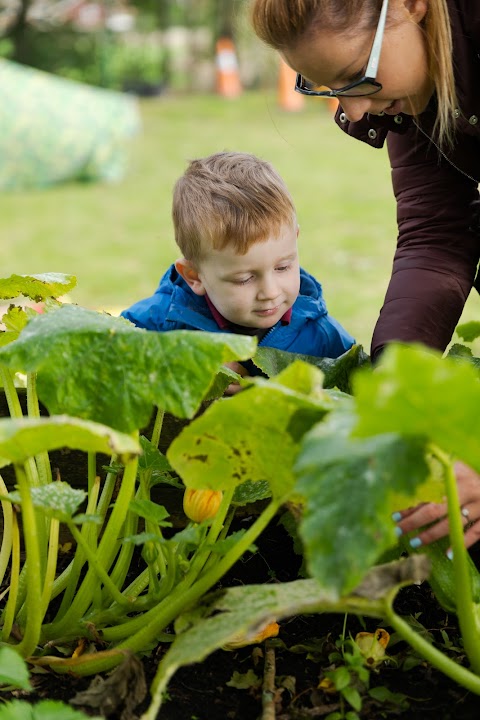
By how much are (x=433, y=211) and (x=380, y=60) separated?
1.74 feet

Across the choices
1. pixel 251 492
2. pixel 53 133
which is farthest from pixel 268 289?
pixel 53 133

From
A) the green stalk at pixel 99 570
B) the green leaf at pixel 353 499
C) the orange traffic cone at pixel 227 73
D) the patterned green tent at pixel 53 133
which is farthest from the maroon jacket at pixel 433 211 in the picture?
the orange traffic cone at pixel 227 73

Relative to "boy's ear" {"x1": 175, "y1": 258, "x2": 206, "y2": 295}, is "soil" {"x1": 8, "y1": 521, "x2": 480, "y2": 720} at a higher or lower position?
lower

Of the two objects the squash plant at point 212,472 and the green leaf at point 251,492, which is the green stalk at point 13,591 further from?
the green leaf at point 251,492

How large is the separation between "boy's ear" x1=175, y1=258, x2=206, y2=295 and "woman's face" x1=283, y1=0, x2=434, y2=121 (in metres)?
0.57

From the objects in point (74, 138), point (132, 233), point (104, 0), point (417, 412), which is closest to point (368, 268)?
point (132, 233)

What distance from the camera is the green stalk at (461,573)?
1057 millimetres

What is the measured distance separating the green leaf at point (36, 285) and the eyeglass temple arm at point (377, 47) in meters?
0.65

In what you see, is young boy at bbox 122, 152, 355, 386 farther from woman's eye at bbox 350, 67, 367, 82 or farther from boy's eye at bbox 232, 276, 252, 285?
woman's eye at bbox 350, 67, 367, 82

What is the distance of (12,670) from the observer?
1122 millimetres

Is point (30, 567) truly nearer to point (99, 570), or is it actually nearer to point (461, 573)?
point (99, 570)

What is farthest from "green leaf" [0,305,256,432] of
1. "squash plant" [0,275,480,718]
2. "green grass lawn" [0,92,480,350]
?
"green grass lawn" [0,92,480,350]

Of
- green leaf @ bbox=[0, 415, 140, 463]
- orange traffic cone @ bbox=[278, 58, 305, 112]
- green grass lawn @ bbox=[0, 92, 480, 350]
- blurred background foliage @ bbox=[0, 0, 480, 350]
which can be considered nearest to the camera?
green leaf @ bbox=[0, 415, 140, 463]

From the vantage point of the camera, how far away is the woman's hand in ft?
4.30
